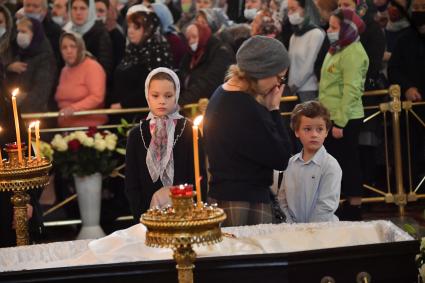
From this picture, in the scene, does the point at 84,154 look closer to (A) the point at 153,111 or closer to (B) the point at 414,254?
(A) the point at 153,111

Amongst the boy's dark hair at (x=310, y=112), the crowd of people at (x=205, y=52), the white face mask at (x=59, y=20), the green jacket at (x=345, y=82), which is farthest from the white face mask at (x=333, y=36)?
the boy's dark hair at (x=310, y=112)

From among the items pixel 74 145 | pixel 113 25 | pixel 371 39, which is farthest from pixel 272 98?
pixel 113 25

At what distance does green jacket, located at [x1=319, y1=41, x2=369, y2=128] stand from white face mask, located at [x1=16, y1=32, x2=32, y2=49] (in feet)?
9.56

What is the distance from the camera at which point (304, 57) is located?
967cm

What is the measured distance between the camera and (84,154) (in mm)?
9484

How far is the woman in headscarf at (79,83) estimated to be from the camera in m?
9.93

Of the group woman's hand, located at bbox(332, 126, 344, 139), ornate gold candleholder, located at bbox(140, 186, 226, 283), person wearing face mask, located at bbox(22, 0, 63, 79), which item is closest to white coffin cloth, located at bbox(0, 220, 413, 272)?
ornate gold candleholder, located at bbox(140, 186, 226, 283)

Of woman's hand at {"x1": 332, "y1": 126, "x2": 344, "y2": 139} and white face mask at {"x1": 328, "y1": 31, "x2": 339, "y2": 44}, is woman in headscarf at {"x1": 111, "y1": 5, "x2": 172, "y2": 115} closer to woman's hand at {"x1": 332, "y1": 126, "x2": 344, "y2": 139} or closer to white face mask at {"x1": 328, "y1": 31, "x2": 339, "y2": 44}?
white face mask at {"x1": 328, "y1": 31, "x2": 339, "y2": 44}

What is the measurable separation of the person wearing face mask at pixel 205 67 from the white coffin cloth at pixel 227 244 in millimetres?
4318

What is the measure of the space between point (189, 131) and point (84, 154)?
11.4 feet

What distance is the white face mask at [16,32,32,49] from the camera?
10195 millimetres

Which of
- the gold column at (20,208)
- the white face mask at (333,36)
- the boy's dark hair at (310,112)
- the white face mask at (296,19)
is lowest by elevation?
the gold column at (20,208)

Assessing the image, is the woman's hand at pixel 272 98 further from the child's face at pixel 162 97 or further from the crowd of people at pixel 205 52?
the crowd of people at pixel 205 52

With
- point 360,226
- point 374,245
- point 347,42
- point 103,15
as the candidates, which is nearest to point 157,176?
point 360,226
